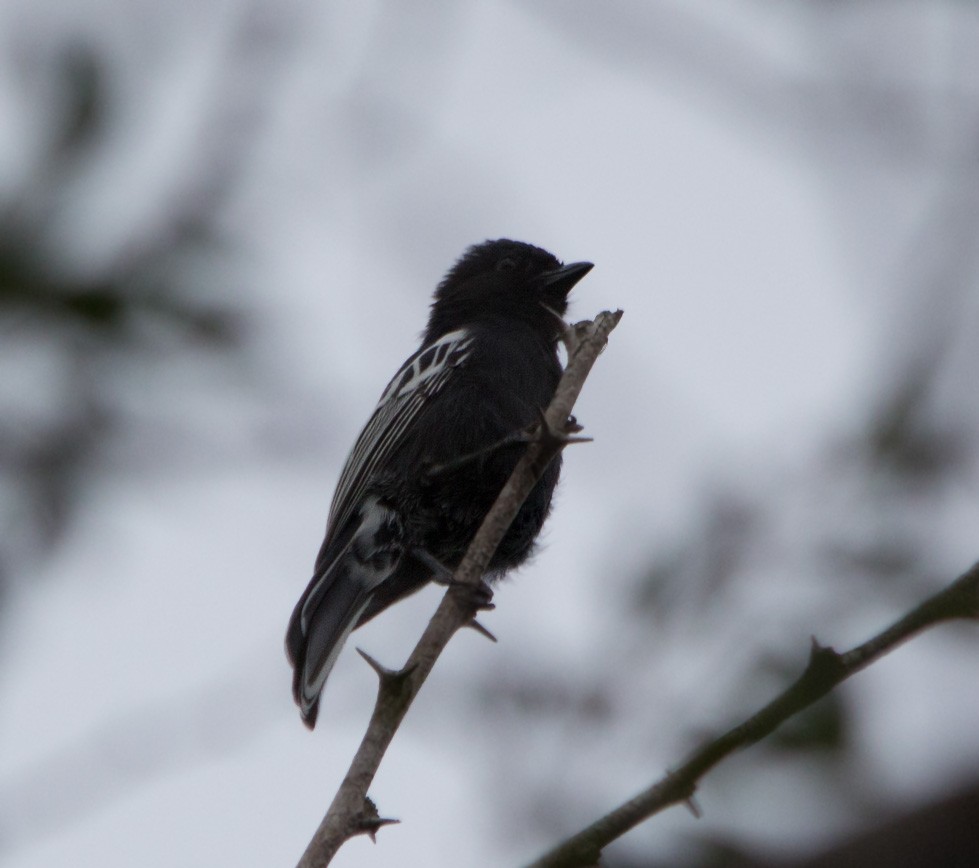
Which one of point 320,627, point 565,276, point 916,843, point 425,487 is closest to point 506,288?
point 565,276

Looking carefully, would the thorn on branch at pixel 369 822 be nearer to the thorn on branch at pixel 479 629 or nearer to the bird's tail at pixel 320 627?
the thorn on branch at pixel 479 629

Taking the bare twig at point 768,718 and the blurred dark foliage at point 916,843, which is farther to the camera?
the bare twig at point 768,718

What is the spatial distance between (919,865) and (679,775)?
419 millimetres

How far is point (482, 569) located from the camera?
299 cm

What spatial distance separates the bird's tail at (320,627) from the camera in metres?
4.71

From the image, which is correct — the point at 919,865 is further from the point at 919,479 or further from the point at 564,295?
the point at 564,295

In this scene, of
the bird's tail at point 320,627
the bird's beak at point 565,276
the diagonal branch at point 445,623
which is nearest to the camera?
the diagonal branch at point 445,623

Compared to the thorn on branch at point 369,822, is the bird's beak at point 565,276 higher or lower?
higher

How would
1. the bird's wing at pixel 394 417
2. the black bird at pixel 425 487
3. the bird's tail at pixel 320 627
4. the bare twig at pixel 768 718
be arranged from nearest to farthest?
the bare twig at pixel 768 718, the bird's tail at pixel 320 627, the black bird at pixel 425 487, the bird's wing at pixel 394 417

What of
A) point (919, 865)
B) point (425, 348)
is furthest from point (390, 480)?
point (919, 865)

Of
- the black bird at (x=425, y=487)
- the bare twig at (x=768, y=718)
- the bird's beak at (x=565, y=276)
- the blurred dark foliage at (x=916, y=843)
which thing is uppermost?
the bird's beak at (x=565, y=276)

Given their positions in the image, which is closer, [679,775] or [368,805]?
[679,775]

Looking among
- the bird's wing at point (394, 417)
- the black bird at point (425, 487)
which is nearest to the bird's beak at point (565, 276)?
the black bird at point (425, 487)

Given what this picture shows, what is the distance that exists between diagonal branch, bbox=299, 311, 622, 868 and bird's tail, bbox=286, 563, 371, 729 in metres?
1.85
